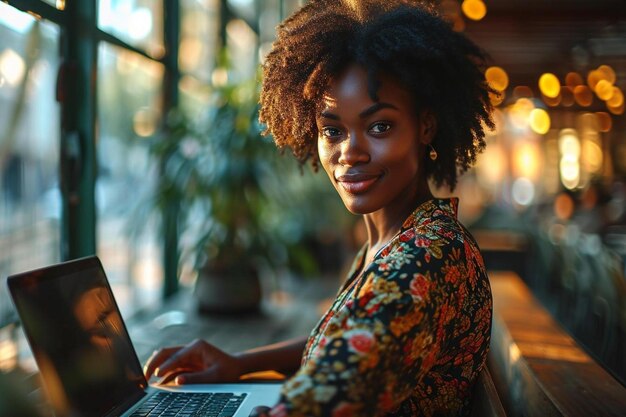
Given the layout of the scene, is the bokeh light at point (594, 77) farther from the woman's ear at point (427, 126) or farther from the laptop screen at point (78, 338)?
the laptop screen at point (78, 338)

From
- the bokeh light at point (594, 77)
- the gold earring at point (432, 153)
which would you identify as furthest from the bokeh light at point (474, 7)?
the gold earring at point (432, 153)

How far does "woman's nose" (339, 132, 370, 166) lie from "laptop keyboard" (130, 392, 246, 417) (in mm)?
489

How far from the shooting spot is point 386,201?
1.22 meters

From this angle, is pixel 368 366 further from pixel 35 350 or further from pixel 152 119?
pixel 152 119

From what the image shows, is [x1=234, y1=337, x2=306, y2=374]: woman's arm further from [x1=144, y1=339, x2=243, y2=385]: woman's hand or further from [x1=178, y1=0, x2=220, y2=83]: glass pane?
[x1=178, y1=0, x2=220, y2=83]: glass pane

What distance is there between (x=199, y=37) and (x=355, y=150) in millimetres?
4922

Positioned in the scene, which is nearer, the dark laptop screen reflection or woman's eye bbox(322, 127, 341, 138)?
the dark laptop screen reflection

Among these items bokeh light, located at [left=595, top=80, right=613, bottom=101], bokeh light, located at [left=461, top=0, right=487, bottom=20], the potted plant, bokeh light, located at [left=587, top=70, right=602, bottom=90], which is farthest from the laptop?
bokeh light, located at [left=595, top=80, right=613, bottom=101]

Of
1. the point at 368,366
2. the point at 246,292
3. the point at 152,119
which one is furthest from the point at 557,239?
the point at 368,366

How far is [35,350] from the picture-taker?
95 centimetres

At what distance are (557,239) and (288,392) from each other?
5.73m

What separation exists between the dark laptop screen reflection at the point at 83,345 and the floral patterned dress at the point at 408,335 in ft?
1.11

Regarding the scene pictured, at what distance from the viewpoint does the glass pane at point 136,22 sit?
3.81m

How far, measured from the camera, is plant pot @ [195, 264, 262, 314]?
4.79m
